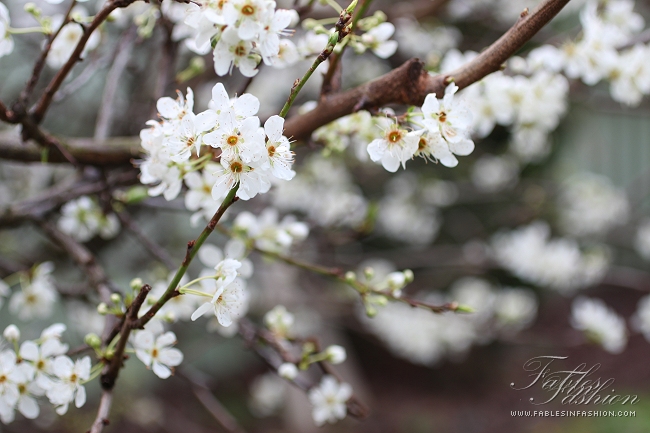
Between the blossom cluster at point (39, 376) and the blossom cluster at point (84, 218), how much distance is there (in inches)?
24.5

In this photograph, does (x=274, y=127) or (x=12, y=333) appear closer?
(x=274, y=127)

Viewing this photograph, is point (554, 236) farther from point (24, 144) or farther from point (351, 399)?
point (24, 144)

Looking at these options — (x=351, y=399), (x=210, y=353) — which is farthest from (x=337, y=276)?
(x=210, y=353)

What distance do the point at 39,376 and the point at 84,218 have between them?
751mm

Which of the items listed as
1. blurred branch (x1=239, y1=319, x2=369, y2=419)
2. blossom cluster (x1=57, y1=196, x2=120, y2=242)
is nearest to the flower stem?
blurred branch (x1=239, y1=319, x2=369, y2=419)

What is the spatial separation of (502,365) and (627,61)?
14.6 feet

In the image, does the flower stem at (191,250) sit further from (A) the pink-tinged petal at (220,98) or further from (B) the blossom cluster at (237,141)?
(A) the pink-tinged petal at (220,98)

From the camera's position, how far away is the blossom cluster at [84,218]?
1.74 metres

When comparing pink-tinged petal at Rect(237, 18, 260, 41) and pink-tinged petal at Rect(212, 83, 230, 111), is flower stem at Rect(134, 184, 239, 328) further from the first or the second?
pink-tinged petal at Rect(237, 18, 260, 41)

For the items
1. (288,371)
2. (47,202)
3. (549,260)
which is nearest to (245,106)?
(288,371)

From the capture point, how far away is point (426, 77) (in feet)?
3.60

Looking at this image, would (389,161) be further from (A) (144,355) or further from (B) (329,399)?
(B) (329,399)

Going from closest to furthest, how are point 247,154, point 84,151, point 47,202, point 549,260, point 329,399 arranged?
point 247,154, point 84,151, point 329,399, point 47,202, point 549,260

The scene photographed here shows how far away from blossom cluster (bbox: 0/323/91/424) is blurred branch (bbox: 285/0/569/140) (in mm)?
779
